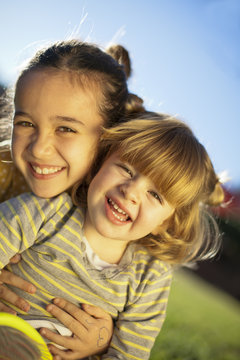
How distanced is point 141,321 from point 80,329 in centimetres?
32

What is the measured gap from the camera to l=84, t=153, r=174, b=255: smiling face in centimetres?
172

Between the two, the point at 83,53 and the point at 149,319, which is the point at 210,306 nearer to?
the point at 149,319

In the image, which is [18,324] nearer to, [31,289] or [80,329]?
[31,289]

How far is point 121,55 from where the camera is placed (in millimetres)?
2402

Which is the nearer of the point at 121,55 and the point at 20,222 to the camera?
the point at 20,222

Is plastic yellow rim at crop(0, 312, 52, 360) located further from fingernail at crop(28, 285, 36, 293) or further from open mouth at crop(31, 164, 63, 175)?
open mouth at crop(31, 164, 63, 175)

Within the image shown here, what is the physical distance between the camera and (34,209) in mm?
1755

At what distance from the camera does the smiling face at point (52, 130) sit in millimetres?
1745

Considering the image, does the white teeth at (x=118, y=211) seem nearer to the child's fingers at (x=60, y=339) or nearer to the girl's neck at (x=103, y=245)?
the girl's neck at (x=103, y=245)

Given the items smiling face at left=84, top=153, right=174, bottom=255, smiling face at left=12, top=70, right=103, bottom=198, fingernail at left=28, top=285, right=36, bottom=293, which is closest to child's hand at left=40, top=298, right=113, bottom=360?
fingernail at left=28, top=285, right=36, bottom=293

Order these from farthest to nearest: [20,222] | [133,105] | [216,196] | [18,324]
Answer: [216,196] → [133,105] → [20,222] → [18,324]

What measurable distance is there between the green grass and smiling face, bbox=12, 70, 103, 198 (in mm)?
1299

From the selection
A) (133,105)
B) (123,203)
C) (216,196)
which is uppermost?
(133,105)

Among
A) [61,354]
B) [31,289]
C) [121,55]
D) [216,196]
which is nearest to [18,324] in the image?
[31,289]
